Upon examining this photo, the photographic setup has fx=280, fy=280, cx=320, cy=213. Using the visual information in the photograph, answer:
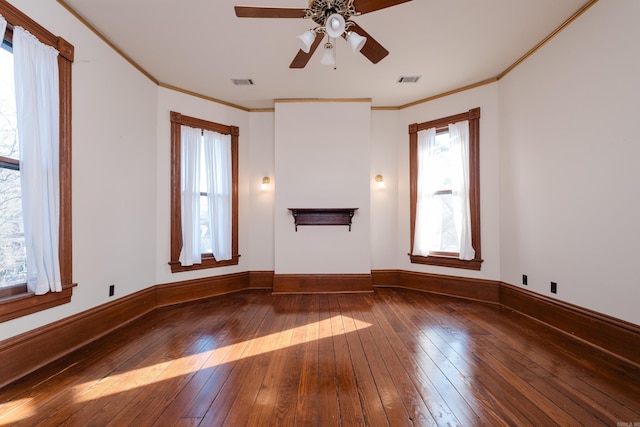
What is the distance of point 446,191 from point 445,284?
141 cm

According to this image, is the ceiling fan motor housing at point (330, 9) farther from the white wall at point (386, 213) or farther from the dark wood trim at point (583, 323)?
the dark wood trim at point (583, 323)

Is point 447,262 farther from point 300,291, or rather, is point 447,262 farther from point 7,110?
point 7,110

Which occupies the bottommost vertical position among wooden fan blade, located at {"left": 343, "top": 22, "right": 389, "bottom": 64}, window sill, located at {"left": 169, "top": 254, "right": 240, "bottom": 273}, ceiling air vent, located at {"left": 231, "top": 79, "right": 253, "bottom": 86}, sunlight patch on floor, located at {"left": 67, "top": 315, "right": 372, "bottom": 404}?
sunlight patch on floor, located at {"left": 67, "top": 315, "right": 372, "bottom": 404}

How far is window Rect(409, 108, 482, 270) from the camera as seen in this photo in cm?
398

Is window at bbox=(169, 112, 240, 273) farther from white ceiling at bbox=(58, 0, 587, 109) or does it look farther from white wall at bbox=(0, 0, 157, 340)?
white ceiling at bbox=(58, 0, 587, 109)

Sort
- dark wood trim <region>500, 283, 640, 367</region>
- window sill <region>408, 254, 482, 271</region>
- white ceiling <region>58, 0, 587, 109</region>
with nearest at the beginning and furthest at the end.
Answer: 1. dark wood trim <region>500, 283, 640, 367</region>
2. white ceiling <region>58, 0, 587, 109</region>
3. window sill <region>408, 254, 482, 271</region>

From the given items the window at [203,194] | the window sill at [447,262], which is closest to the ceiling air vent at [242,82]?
the window at [203,194]

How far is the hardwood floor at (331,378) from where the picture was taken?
1644mm

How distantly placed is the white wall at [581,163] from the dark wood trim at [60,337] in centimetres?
465

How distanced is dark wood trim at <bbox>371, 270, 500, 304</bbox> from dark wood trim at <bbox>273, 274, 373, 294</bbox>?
16.0 inches

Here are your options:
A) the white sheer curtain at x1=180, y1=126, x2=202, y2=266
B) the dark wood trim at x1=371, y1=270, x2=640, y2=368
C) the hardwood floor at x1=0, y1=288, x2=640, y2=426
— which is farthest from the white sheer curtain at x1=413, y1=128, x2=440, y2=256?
the white sheer curtain at x1=180, y1=126, x2=202, y2=266

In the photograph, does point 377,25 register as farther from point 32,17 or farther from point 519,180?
point 32,17

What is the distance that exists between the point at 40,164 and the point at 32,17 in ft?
3.85

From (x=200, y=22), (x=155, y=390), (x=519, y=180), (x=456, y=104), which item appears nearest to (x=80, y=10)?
(x=200, y=22)
